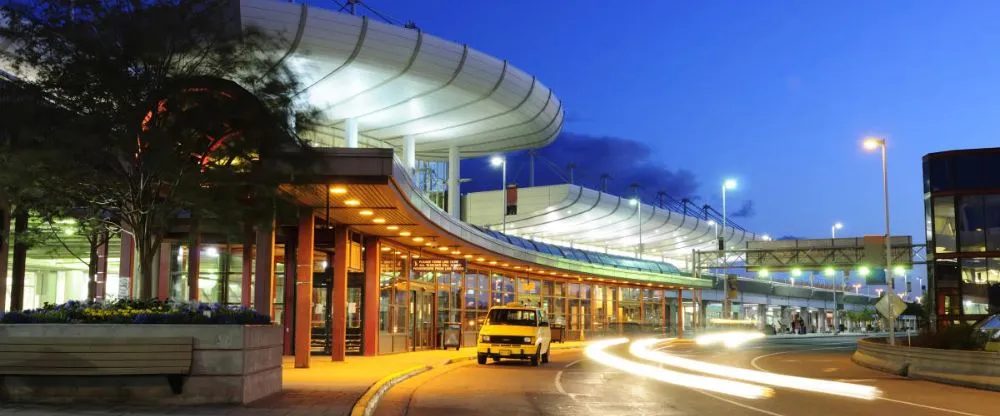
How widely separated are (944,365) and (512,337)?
38.8ft

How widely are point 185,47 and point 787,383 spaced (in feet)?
50.3

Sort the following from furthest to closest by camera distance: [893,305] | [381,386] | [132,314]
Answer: [893,305]
[381,386]
[132,314]

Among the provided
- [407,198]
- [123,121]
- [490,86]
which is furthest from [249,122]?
[490,86]

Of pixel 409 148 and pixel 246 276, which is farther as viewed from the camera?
pixel 409 148

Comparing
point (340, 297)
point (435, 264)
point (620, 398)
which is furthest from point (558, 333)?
point (620, 398)

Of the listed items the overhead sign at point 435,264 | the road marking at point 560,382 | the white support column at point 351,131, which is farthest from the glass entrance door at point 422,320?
the white support column at point 351,131

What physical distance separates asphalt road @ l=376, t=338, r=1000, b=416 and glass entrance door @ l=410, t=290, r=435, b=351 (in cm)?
1103

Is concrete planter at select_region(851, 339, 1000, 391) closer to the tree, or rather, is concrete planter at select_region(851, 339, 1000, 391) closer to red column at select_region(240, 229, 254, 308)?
the tree

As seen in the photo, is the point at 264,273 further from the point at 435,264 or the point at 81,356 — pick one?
the point at 435,264

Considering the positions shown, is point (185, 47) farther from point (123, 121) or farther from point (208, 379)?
point (208, 379)

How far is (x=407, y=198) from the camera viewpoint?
22.9 meters

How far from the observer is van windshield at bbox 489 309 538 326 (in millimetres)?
30469

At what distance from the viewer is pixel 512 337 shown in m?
29.2

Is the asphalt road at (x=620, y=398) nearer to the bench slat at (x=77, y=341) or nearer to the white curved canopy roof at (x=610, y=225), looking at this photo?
the bench slat at (x=77, y=341)
